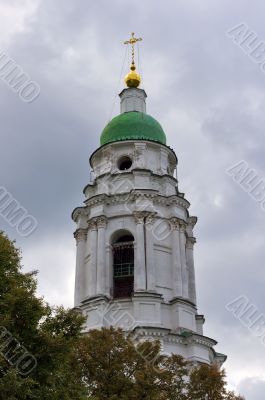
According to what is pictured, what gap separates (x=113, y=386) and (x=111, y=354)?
1.53 m

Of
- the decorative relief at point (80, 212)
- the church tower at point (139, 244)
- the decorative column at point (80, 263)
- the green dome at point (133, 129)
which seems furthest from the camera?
the green dome at point (133, 129)

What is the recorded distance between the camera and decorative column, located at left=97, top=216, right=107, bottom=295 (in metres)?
35.1

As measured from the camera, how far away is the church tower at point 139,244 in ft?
111

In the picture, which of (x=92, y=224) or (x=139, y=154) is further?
(x=139, y=154)

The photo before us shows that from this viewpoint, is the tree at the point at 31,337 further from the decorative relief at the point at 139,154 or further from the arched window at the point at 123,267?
the decorative relief at the point at 139,154

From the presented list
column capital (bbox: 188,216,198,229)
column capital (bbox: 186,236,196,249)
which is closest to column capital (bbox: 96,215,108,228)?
column capital (bbox: 186,236,196,249)

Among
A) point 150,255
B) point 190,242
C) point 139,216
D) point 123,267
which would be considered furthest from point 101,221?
point 190,242

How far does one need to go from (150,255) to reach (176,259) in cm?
167

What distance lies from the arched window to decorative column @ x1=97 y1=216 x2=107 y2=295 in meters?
0.95

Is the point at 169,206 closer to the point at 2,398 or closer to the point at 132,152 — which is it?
the point at 132,152

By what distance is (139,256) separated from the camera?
35438 mm

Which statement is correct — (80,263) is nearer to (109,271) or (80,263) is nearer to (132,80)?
(109,271)

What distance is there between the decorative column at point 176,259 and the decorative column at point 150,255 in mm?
1307

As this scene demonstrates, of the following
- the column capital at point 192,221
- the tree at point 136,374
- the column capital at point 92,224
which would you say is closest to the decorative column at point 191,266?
the column capital at point 192,221
